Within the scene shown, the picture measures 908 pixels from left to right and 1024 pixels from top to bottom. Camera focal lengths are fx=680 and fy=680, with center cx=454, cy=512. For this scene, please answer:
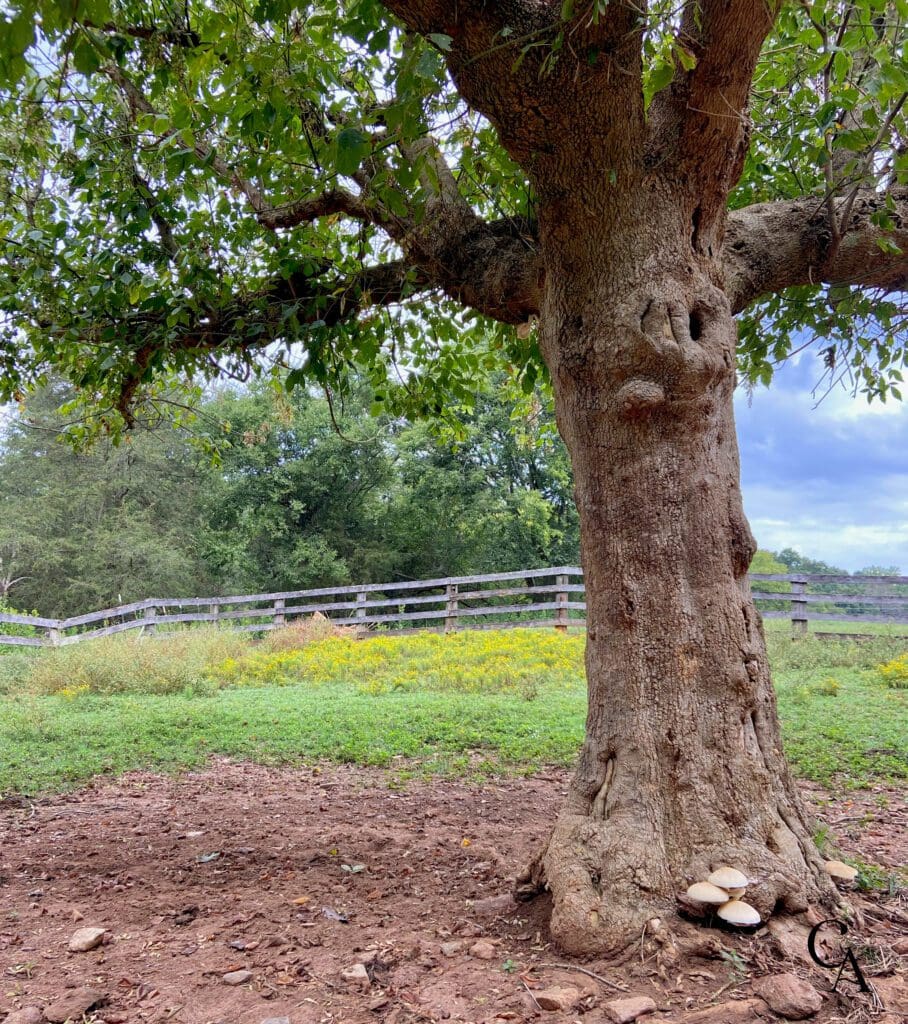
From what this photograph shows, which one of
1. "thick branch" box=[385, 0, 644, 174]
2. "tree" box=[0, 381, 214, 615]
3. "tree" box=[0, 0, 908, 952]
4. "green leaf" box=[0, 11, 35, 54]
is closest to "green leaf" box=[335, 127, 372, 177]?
"tree" box=[0, 0, 908, 952]

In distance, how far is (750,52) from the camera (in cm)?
254

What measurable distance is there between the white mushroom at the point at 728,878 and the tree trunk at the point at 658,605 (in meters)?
0.08

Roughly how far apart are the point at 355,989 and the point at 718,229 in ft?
10.2

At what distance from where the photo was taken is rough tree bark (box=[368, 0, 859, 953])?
2289 mm

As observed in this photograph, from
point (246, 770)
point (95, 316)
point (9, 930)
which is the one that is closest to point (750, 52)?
point (95, 316)

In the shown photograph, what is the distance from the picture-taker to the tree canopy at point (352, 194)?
8.46 ft

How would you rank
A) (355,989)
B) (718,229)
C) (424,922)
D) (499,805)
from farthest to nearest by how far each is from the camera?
(499,805) < (718,229) < (424,922) < (355,989)

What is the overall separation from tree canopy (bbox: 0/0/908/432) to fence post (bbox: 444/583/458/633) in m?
9.72

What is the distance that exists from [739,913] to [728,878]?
0.11 metres

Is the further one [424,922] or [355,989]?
[424,922]

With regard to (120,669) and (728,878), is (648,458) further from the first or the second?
(120,669)

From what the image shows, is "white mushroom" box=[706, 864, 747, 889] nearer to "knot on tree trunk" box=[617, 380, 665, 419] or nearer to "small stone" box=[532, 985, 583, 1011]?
"small stone" box=[532, 985, 583, 1011]

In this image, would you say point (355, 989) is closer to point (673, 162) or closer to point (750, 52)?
point (673, 162)

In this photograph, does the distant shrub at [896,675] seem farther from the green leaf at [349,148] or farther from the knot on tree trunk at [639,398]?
the green leaf at [349,148]
